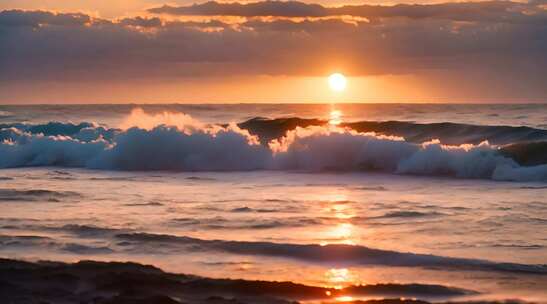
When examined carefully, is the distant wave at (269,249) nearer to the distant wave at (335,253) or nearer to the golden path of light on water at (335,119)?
the distant wave at (335,253)

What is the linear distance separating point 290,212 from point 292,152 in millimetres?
11940

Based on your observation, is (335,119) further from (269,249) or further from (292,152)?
(269,249)

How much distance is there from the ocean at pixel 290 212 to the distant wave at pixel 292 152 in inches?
2.2

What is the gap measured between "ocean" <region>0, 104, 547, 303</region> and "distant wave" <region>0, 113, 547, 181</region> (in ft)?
0.18

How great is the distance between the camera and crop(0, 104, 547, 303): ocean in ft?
33.3

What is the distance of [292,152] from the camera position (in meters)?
27.4

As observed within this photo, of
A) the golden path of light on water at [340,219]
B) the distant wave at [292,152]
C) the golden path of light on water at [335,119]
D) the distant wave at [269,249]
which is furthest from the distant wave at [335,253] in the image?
the golden path of light on water at [335,119]

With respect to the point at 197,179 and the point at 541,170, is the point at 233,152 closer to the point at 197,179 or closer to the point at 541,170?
the point at 197,179

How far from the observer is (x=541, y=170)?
22.1 metres

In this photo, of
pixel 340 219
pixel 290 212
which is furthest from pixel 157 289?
pixel 290 212

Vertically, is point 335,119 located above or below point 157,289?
above

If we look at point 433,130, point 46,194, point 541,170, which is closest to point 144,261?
point 46,194

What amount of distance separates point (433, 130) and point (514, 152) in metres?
9.69

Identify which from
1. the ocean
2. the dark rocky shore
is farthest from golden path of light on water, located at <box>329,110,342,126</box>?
the dark rocky shore
